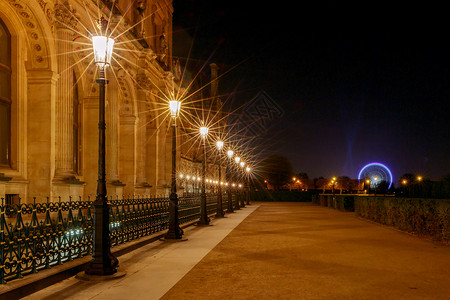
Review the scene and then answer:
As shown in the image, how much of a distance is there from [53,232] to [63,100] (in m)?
10.2

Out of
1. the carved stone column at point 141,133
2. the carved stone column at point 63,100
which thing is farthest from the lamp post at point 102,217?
the carved stone column at point 141,133

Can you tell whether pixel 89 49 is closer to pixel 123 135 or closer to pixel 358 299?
pixel 123 135

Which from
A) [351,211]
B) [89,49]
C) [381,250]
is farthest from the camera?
[351,211]

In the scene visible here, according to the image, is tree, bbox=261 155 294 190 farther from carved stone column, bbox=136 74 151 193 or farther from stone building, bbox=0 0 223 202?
stone building, bbox=0 0 223 202

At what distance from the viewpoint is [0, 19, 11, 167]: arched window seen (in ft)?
59.1

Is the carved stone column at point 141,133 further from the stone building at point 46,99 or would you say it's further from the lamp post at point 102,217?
the lamp post at point 102,217

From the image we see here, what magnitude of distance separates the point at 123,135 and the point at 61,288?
72.9 ft

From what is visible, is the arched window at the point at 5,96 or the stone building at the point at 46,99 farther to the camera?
the stone building at the point at 46,99

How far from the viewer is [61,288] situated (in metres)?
9.17

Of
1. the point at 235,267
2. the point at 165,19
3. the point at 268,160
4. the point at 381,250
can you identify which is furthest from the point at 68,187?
the point at 268,160

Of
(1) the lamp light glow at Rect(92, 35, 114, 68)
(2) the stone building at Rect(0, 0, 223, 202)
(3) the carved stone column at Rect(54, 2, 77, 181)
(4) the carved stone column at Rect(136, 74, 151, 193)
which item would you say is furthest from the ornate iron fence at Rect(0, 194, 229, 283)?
(4) the carved stone column at Rect(136, 74, 151, 193)

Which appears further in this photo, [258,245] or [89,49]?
[89,49]

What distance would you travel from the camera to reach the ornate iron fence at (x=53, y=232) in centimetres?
870

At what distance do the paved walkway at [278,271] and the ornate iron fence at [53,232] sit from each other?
674 mm
